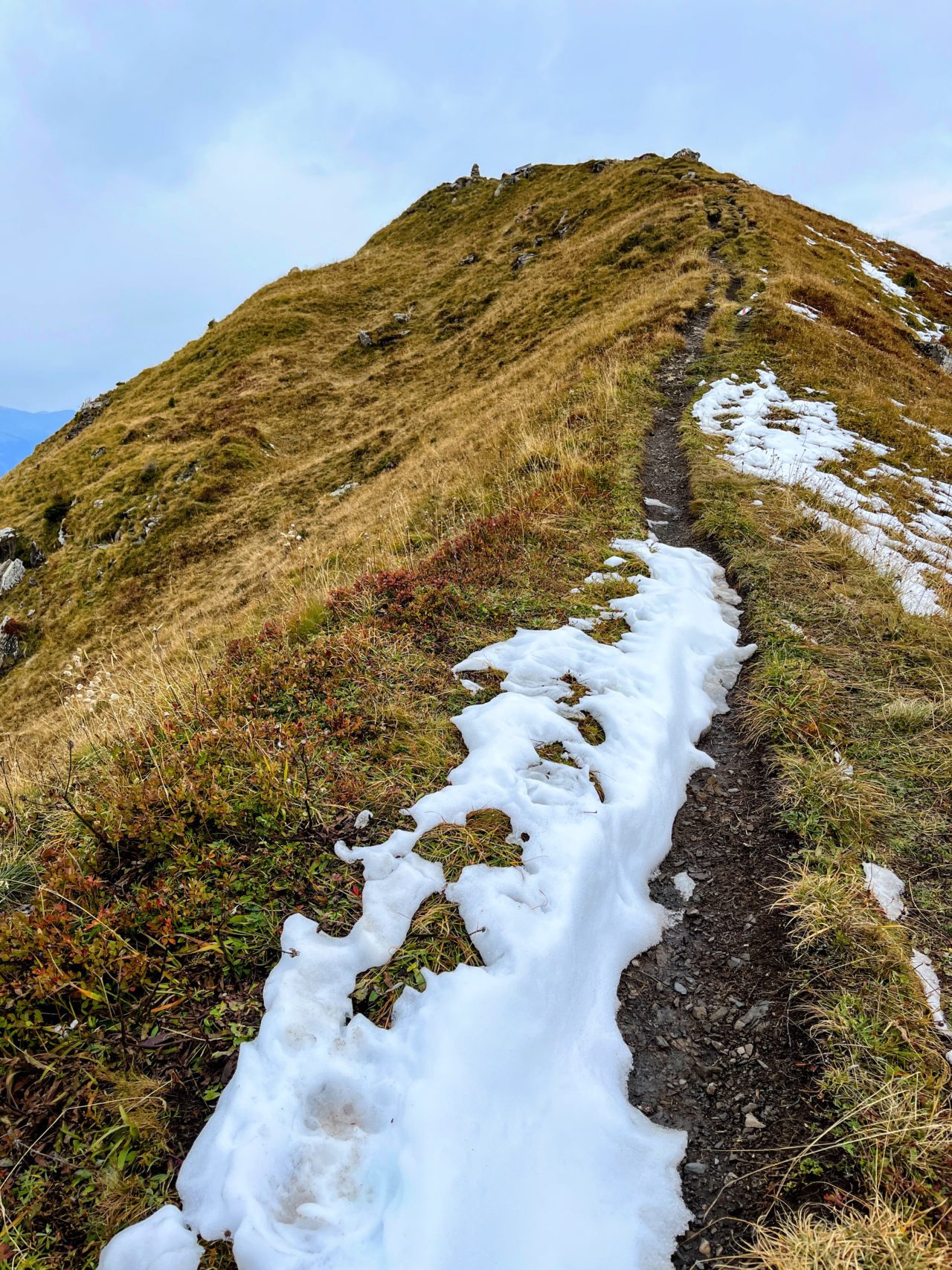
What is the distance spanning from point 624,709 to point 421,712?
68.6 inches

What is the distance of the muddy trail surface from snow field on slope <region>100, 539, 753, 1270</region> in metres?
0.12

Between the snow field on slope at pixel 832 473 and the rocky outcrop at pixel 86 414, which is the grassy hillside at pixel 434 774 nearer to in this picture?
the snow field on slope at pixel 832 473

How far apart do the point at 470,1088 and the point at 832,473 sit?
1140 centimetres

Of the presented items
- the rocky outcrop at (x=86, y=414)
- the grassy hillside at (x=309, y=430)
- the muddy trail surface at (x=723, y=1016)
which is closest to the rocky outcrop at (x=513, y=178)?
the grassy hillside at (x=309, y=430)

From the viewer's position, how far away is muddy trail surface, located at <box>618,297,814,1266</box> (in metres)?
2.65

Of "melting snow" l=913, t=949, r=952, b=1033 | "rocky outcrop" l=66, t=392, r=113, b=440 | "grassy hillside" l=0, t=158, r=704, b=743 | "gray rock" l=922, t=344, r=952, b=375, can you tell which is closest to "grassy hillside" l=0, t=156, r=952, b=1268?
"melting snow" l=913, t=949, r=952, b=1033

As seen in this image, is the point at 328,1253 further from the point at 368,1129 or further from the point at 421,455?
Result: the point at 421,455

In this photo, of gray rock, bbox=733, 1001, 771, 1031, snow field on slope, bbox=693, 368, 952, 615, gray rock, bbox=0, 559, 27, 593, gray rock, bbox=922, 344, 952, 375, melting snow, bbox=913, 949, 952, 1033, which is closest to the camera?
melting snow, bbox=913, 949, 952, 1033

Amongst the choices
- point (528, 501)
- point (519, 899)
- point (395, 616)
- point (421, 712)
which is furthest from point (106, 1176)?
point (528, 501)

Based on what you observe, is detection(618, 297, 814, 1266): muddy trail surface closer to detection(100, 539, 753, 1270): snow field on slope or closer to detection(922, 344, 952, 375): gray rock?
detection(100, 539, 753, 1270): snow field on slope

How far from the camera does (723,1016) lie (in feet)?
10.9

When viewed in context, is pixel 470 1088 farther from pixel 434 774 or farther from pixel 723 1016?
pixel 434 774

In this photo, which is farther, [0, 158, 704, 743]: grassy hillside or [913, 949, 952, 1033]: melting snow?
[0, 158, 704, 743]: grassy hillside

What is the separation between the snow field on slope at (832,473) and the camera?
792 centimetres
